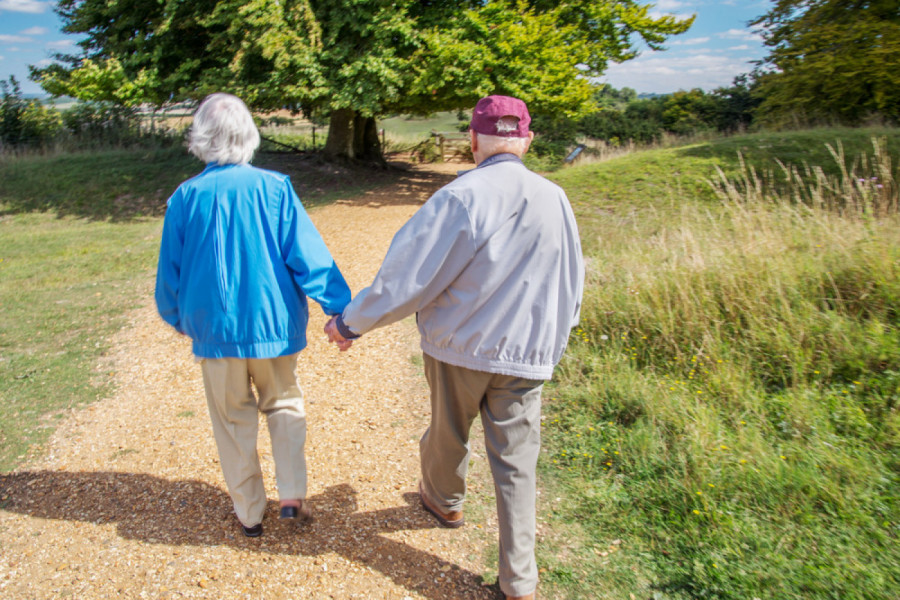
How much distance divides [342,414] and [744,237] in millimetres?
3852

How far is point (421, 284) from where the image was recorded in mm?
2426

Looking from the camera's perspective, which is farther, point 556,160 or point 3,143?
point 556,160

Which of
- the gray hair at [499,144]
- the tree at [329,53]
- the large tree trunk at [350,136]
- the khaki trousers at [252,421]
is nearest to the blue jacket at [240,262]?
the khaki trousers at [252,421]

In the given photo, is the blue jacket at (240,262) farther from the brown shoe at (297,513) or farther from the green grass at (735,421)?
the green grass at (735,421)

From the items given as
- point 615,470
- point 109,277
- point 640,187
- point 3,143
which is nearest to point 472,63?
point 640,187

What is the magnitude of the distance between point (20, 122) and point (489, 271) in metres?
21.6

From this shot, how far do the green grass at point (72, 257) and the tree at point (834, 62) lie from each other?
1080 centimetres

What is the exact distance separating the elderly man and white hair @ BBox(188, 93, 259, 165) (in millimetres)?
869

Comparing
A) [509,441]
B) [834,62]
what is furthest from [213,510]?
[834,62]

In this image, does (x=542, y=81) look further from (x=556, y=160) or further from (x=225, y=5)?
(x=556, y=160)

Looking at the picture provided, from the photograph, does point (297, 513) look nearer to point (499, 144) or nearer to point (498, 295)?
point (498, 295)

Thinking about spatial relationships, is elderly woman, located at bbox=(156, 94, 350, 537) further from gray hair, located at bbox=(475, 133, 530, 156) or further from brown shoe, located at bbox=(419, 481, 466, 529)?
brown shoe, located at bbox=(419, 481, 466, 529)

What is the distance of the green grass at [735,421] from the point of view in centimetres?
283

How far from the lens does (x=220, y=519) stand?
3.30 m
